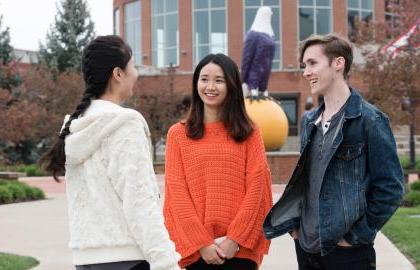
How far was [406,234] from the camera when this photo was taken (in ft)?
31.6

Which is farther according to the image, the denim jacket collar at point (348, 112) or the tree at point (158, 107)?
the tree at point (158, 107)

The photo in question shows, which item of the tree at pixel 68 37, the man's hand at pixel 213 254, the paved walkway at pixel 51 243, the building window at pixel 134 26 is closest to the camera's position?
the man's hand at pixel 213 254

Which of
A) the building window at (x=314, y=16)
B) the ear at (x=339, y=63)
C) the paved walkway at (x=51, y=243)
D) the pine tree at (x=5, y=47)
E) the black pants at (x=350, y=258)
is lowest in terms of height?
the paved walkway at (x=51, y=243)

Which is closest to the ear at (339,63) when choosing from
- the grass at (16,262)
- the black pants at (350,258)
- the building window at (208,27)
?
the black pants at (350,258)

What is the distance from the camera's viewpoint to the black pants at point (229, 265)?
12.9 feet

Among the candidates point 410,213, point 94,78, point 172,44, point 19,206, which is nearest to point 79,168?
point 94,78

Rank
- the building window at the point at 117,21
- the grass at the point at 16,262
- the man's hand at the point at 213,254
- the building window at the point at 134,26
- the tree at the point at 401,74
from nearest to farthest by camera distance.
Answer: the man's hand at the point at 213,254, the grass at the point at 16,262, the tree at the point at 401,74, the building window at the point at 134,26, the building window at the point at 117,21

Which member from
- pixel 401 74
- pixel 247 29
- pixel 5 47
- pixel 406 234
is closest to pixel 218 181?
pixel 406 234

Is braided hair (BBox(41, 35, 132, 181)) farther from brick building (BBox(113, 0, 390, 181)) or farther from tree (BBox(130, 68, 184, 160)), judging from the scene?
brick building (BBox(113, 0, 390, 181))

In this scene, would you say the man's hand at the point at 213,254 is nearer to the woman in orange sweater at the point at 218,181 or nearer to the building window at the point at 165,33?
the woman in orange sweater at the point at 218,181

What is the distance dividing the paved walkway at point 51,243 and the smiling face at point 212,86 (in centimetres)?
370

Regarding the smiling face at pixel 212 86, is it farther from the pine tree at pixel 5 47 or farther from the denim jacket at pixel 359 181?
the pine tree at pixel 5 47

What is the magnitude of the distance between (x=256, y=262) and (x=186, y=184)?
573mm

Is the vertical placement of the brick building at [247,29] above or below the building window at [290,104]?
above
